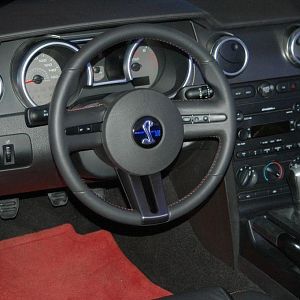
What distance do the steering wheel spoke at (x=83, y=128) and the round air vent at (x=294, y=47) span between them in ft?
2.27

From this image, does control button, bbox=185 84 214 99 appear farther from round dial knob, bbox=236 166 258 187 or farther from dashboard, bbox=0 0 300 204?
round dial knob, bbox=236 166 258 187

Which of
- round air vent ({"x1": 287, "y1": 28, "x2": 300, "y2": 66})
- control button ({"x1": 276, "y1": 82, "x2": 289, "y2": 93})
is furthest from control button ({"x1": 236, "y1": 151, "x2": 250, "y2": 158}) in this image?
round air vent ({"x1": 287, "y1": 28, "x2": 300, "y2": 66})

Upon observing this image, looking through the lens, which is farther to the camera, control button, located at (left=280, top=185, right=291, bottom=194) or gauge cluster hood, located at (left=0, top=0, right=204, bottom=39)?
control button, located at (left=280, top=185, right=291, bottom=194)

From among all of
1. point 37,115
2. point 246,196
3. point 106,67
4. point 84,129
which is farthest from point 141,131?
point 246,196

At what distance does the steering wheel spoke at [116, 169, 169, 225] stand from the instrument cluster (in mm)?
322

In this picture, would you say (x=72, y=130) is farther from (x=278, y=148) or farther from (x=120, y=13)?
(x=278, y=148)

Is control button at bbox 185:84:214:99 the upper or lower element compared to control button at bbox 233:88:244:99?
upper

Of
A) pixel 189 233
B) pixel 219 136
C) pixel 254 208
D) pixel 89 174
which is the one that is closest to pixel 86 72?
pixel 89 174

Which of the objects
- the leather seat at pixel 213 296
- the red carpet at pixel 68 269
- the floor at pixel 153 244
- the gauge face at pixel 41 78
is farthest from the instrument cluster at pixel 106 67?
the red carpet at pixel 68 269

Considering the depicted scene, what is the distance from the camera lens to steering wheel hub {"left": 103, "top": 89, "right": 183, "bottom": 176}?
153cm

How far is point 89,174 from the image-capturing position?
175cm

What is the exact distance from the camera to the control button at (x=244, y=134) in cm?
194

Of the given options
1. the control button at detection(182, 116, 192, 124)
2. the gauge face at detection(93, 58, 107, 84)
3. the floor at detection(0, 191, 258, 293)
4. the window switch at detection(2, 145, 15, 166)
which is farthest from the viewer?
the floor at detection(0, 191, 258, 293)

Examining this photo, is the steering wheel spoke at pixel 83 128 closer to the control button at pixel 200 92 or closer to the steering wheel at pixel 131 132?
the steering wheel at pixel 131 132
